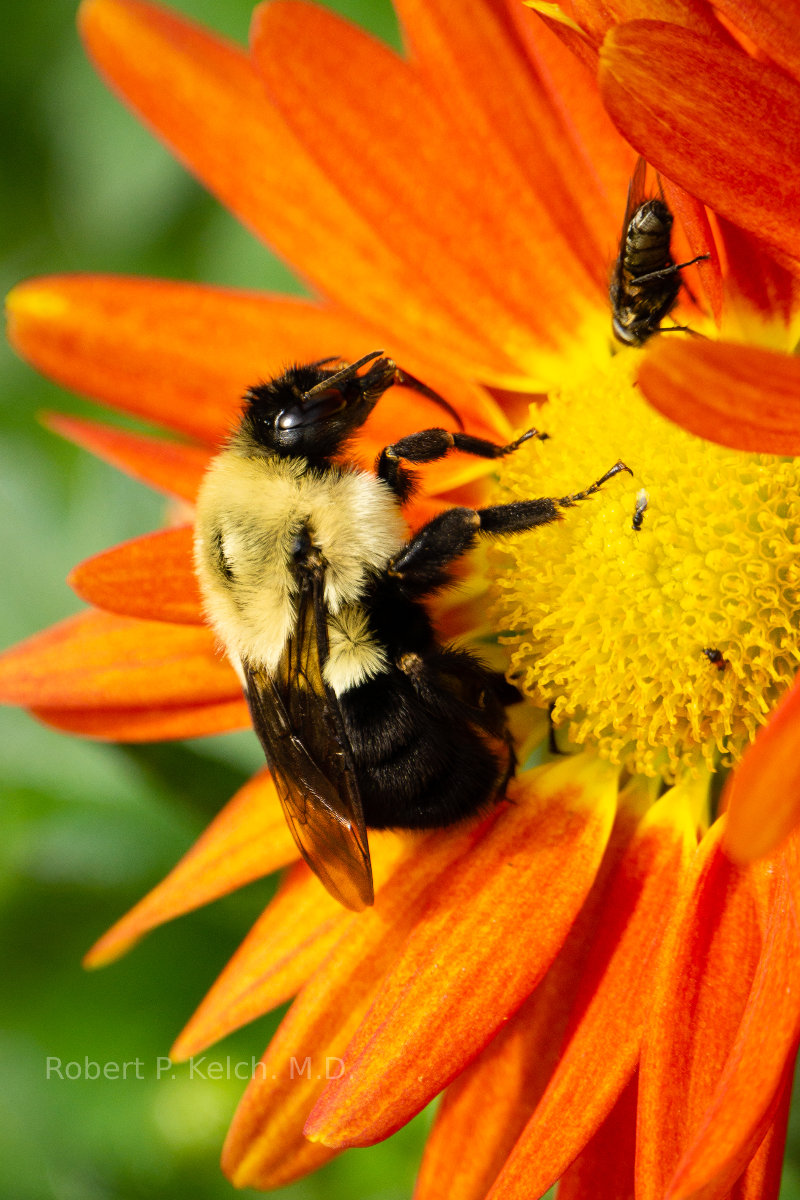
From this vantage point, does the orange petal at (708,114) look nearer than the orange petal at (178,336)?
Yes

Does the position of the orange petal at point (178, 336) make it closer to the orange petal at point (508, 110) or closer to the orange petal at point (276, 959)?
the orange petal at point (508, 110)

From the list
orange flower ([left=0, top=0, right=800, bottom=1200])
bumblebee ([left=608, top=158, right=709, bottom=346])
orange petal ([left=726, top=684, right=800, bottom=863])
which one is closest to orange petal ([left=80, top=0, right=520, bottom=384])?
orange flower ([left=0, top=0, right=800, bottom=1200])

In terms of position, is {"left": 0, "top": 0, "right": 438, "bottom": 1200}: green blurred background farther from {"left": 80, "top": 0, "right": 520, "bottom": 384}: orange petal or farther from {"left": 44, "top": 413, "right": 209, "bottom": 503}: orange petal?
{"left": 80, "top": 0, "right": 520, "bottom": 384}: orange petal

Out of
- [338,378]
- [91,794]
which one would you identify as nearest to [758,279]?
[338,378]

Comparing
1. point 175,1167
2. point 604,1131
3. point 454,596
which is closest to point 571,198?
point 454,596

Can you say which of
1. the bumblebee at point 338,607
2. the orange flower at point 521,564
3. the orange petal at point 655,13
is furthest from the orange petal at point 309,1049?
the orange petal at point 655,13

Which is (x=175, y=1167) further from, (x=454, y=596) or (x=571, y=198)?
(x=571, y=198)
